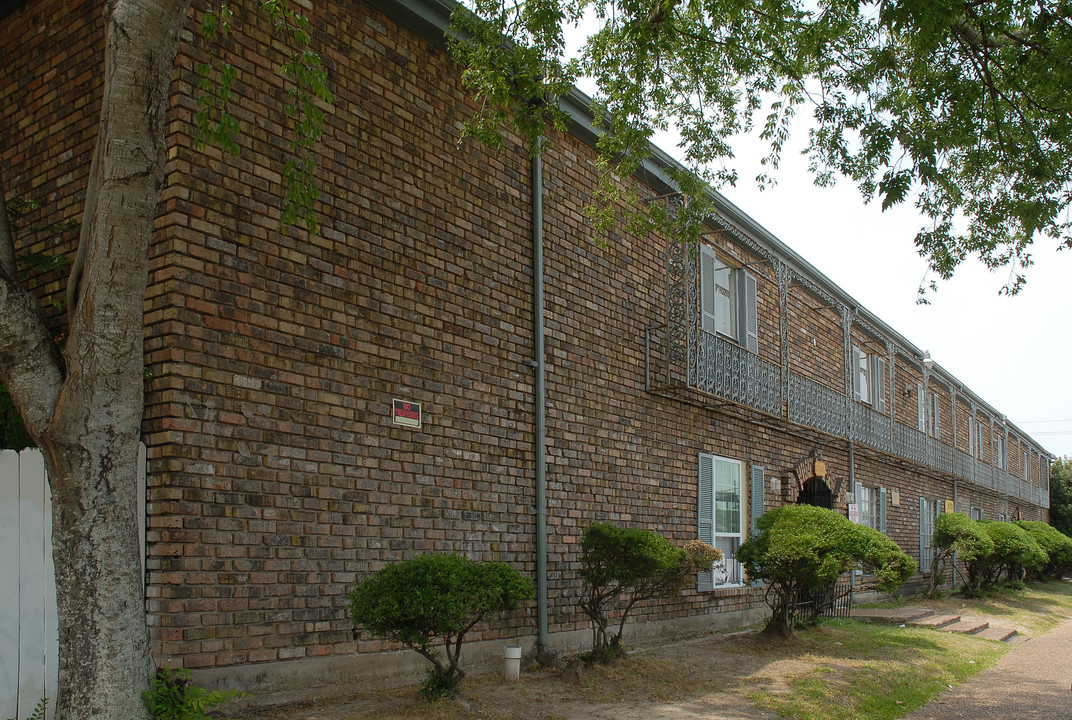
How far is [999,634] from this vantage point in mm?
15570

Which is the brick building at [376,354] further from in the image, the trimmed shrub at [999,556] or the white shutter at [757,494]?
the trimmed shrub at [999,556]

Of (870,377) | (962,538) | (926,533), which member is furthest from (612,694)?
(926,533)

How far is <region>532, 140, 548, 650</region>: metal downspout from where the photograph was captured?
9492 millimetres

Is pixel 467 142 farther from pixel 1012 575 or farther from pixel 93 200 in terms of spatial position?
pixel 1012 575

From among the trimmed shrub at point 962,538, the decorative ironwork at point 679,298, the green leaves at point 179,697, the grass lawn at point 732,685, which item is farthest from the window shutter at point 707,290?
the trimmed shrub at point 962,538

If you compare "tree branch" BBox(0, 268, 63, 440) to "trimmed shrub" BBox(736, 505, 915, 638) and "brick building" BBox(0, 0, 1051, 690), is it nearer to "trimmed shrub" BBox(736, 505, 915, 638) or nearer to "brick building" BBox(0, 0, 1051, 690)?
"brick building" BBox(0, 0, 1051, 690)

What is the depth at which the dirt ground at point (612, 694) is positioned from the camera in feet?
22.2

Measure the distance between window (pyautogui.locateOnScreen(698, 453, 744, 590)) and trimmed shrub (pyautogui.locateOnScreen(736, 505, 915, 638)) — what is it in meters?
0.91

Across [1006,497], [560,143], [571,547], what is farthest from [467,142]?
[1006,497]

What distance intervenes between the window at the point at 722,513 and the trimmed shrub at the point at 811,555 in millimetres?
907

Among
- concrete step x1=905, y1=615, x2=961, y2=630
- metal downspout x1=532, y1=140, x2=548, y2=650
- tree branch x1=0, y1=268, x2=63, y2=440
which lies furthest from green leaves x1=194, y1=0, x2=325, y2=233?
concrete step x1=905, y1=615, x2=961, y2=630

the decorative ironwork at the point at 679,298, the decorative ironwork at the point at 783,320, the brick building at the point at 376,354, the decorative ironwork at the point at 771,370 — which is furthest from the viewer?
the decorative ironwork at the point at 783,320

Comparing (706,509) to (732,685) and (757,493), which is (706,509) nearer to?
(757,493)

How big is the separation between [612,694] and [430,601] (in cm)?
245
